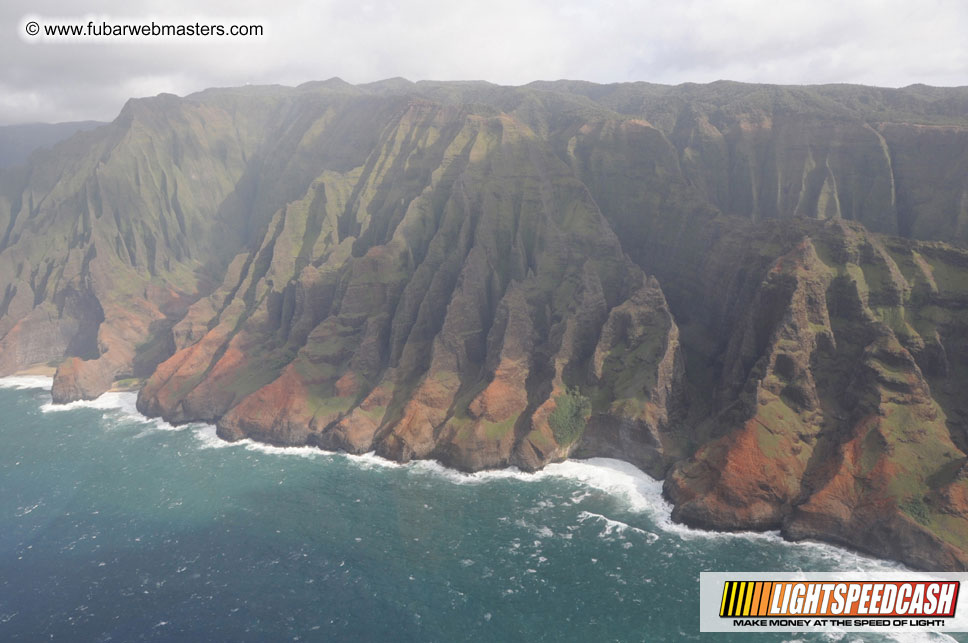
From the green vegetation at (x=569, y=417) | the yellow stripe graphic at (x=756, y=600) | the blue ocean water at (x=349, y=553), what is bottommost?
the blue ocean water at (x=349, y=553)

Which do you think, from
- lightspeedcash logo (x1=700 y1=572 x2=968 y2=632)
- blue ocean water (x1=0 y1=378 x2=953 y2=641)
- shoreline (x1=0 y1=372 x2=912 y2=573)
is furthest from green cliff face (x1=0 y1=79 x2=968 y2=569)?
blue ocean water (x1=0 y1=378 x2=953 y2=641)

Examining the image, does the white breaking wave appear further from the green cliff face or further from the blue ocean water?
the blue ocean water

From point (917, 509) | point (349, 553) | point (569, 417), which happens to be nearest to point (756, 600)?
point (917, 509)

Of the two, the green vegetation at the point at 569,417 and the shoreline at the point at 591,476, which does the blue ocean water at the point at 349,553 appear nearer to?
the shoreline at the point at 591,476

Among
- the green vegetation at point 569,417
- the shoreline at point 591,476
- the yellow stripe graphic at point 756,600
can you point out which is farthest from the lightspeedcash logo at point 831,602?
the green vegetation at point 569,417

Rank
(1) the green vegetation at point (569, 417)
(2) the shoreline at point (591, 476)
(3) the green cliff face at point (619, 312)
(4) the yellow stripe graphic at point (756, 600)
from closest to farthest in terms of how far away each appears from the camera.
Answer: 1. (4) the yellow stripe graphic at point (756, 600)
2. (2) the shoreline at point (591, 476)
3. (3) the green cliff face at point (619, 312)
4. (1) the green vegetation at point (569, 417)

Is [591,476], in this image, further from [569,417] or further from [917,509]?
[917,509]
